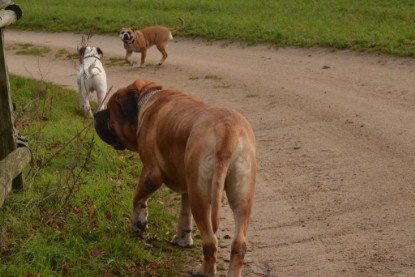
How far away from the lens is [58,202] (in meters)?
6.61

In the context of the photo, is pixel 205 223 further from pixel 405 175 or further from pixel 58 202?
pixel 405 175

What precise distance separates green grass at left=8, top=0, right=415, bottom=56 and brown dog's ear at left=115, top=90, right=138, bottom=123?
8.38m

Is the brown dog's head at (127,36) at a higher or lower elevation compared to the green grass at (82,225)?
lower

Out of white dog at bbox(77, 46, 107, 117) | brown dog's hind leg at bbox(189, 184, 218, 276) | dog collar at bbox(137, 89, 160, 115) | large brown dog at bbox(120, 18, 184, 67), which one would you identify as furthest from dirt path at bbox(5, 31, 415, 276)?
white dog at bbox(77, 46, 107, 117)

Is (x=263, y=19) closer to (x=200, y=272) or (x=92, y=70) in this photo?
(x=92, y=70)

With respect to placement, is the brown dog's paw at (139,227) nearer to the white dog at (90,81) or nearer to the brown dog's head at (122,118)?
the brown dog's head at (122,118)

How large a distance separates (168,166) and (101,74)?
581 centimetres

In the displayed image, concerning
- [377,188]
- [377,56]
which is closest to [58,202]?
[377,188]

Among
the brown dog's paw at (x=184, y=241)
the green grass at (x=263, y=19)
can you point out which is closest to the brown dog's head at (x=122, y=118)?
the brown dog's paw at (x=184, y=241)

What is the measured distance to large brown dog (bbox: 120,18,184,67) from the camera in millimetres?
16328

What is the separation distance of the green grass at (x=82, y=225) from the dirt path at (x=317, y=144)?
0.63 m

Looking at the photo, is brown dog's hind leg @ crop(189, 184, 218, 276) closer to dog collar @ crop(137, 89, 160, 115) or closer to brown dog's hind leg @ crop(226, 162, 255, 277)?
brown dog's hind leg @ crop(226, 162, 255, 277)

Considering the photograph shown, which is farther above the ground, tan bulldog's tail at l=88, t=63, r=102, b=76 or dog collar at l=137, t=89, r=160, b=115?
dog collar at l=137, t=89, r=160, b=115

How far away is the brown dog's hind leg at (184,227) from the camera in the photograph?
6316mm
